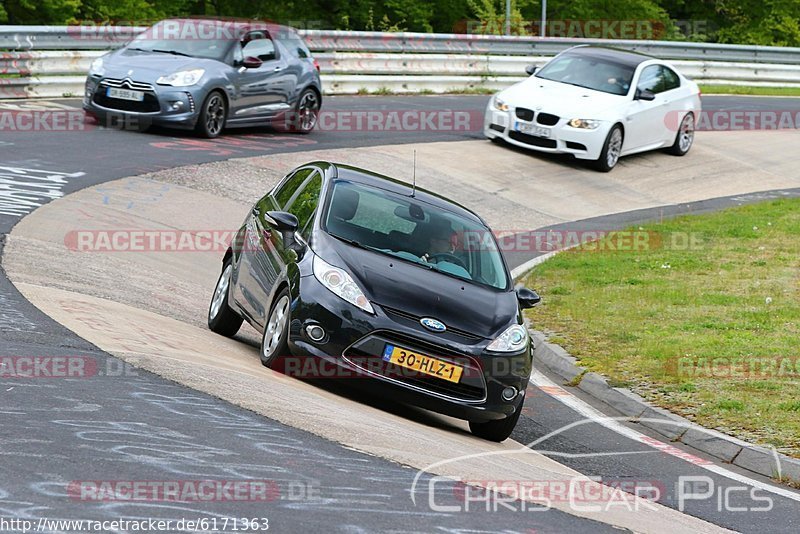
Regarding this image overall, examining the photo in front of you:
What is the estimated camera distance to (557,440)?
31.3ft

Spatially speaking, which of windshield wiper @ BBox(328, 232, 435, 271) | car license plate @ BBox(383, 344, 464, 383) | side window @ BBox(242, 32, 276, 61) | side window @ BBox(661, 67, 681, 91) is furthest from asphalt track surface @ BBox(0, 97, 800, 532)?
side window @ BBox(661, 67, 681, 91)

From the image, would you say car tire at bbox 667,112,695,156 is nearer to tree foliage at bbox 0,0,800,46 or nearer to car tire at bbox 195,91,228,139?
car tire at bbox 195,91,228,139

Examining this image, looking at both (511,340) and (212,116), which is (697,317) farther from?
(212,116)

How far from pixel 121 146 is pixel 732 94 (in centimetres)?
2150

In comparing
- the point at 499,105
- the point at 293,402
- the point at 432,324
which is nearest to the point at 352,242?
the point at 432,324

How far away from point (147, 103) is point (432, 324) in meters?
12.1

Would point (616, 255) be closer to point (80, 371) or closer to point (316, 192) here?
point (316, 192)

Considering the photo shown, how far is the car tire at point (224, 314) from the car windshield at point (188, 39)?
402 inches

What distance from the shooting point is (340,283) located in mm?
9023

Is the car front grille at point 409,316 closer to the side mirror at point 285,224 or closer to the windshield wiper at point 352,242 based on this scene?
the windshield wiper at point 352,242

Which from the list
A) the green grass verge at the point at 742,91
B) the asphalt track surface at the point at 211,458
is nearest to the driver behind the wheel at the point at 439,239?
the asphalt track surface at the point at 211,458

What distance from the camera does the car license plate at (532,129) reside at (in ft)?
73.9

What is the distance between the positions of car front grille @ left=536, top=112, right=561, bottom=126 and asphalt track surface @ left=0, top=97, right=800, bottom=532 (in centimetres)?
1269

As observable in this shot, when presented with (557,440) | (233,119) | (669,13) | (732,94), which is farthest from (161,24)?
(669,13)
